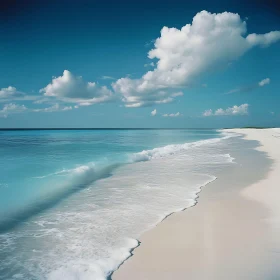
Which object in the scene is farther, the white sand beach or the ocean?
the ocean

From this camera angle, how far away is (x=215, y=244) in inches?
170

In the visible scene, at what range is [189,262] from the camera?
12.4ft

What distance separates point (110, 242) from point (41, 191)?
5.49m

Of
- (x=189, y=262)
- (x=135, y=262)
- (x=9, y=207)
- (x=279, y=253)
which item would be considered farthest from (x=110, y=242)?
(x=9, y=207)

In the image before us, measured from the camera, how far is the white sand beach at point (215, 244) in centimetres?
351

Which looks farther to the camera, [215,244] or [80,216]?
[80,216]

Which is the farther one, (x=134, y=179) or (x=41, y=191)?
(x=134, y=179)

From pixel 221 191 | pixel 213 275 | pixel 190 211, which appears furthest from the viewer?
pixel 221 191

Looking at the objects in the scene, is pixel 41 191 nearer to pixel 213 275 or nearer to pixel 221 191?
pixel 221 191

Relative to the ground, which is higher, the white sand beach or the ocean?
the white sand beach

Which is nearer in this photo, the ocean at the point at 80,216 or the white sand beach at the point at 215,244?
the white sand beach at the point at 215,244

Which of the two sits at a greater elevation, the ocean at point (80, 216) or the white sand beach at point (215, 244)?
the white sand beach at point (215, 244)

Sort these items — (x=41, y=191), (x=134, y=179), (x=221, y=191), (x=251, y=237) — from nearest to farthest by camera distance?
(x=251, y=237) → (x=221, y=191) → (x=41, y=191) → (x=134, y=179)

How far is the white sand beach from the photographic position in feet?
11.5
